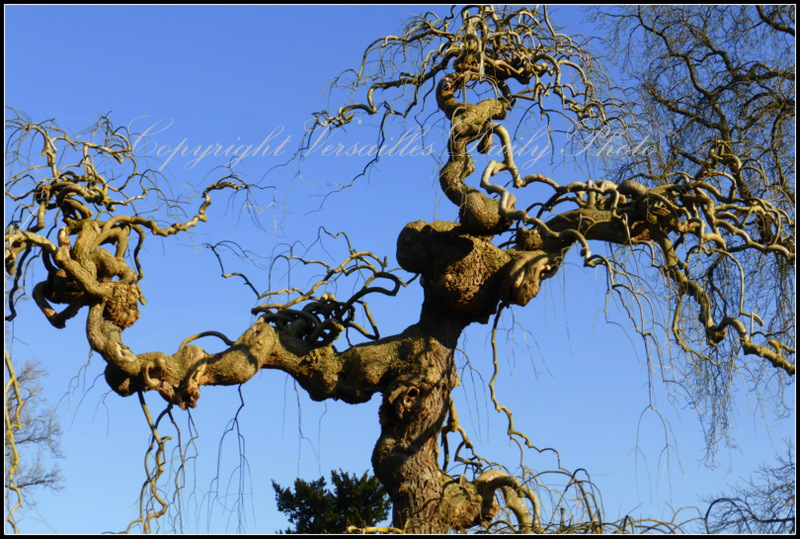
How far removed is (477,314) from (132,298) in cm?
204

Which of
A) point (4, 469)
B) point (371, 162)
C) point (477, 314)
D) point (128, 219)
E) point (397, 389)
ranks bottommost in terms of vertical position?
point (4, 469)

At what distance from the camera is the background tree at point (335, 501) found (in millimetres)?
7539

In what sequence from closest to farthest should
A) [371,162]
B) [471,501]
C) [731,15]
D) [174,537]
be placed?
[174,537], [471,501], [371,162], [731,15]

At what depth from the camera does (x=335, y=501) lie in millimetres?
7578

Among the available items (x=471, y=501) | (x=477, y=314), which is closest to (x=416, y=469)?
(x=471, y=501)

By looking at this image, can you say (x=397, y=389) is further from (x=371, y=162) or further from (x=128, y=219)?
(x=128, y=219)

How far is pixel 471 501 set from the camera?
5.38 meters

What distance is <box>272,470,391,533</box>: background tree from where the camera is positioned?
754 cm

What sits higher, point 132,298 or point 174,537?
point 132,298

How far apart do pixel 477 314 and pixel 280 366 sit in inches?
48.8

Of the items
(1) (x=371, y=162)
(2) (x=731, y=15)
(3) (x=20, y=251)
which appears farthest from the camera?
(2) (x=731, y=15)

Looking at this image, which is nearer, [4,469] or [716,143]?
[4,469]

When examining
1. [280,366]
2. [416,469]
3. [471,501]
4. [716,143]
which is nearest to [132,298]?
[280,366]

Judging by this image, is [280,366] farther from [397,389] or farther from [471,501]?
[471,501]
